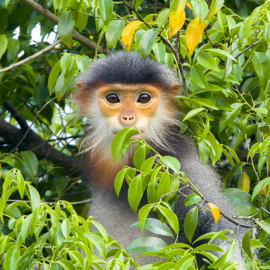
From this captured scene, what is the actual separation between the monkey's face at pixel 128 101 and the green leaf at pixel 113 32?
0.50 m

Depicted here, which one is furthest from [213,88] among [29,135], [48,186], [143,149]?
[29,135]

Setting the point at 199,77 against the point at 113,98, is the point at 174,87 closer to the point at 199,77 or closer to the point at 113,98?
the point at 113,98

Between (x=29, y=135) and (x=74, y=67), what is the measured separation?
5.43 ft

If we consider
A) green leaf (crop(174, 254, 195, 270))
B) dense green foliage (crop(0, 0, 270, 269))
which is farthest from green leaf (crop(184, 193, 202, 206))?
green leaf (crop(174, 254, 195, 270))

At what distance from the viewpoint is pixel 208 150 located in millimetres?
2695

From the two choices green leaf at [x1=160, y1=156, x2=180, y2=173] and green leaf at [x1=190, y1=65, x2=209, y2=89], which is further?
green leaf at [x1=190, y1=65, x2=209, y2=89]

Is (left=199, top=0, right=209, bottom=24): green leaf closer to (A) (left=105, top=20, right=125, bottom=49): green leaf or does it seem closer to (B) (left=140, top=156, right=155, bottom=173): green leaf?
(A) (left=105, top=20, right=125, bottom=49): green leaf

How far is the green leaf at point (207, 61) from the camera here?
2314 millimetres

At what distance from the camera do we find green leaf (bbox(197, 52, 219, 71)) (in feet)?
7.59

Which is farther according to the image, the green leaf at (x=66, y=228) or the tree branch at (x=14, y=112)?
the tree branch at (x=14, y=112)

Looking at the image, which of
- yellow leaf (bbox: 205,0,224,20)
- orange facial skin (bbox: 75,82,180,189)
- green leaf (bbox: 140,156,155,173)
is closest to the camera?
green leaf (bbox: 140,156,155,173)

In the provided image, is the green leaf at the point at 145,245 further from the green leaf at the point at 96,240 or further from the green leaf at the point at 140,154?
the green leaf at the point at 140,154

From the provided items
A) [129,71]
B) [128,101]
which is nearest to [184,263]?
[128,101]

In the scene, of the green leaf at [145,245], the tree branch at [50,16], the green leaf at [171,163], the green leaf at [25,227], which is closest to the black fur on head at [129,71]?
the tree branch at [50,16]
